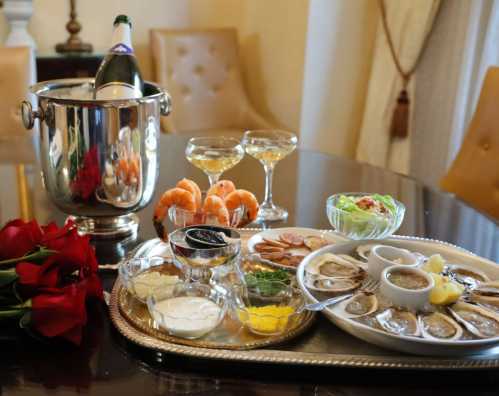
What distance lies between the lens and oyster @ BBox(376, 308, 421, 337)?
71 cm

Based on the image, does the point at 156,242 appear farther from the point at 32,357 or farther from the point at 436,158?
the point at 436,158

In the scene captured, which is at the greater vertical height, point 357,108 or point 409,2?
point 409,2

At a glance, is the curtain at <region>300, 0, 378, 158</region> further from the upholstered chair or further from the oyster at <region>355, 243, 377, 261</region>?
the oyster at <region>355, 243, 377, 261</region>

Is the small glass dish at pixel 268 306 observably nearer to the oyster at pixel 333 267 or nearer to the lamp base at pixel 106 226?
the oyster at pixel 333 267

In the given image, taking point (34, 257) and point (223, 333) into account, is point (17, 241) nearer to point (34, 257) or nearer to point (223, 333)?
point (34, 257)

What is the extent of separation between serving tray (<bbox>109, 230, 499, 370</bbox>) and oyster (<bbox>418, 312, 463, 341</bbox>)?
2 centimetres

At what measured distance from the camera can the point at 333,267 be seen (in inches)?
34.2

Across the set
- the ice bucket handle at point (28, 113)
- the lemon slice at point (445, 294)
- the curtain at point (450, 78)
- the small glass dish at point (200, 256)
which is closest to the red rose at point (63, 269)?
the small glass dish at point (200, 256)

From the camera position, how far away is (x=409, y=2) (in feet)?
7.68

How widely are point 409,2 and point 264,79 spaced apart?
819 mm

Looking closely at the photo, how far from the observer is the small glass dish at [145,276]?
79 cm

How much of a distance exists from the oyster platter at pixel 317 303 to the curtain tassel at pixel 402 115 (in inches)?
61.4

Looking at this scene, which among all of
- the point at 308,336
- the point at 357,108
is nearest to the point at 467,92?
the point at 357,108

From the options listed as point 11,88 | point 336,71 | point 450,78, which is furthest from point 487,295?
point 336,71
